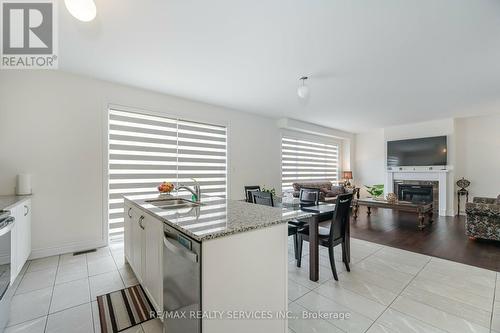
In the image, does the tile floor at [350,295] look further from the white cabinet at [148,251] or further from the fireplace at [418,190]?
the fireplace at [418,190]

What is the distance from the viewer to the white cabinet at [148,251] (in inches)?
65.6

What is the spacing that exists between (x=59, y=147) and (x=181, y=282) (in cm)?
311

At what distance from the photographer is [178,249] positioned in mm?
1323

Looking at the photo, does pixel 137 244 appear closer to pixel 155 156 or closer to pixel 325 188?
pixel 155 156

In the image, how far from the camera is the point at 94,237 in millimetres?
3371

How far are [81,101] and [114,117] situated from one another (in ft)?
1.56

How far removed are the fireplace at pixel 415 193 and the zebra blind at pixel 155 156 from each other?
5767 millimetres

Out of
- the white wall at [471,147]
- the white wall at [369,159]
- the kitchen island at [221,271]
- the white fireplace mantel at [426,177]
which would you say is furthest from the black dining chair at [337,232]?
the white wall at [369,159]

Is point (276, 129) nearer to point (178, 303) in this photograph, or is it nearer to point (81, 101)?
point (81, 101)

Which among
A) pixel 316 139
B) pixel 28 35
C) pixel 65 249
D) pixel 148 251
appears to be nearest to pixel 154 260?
pixel 148 251

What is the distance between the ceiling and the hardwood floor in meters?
2.68

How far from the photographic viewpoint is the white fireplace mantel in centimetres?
607

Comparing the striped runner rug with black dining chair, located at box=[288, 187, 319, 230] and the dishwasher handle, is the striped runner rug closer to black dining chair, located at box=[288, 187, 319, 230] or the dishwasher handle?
the dishwasher handle

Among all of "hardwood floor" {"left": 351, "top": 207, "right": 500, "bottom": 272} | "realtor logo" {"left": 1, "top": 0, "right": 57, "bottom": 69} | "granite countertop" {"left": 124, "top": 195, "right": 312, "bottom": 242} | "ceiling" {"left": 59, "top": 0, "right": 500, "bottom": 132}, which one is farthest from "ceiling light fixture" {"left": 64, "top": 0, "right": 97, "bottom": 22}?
"hardwood floor" {"left": 351, "top": 207, "right": 500, "bottom": 272}
